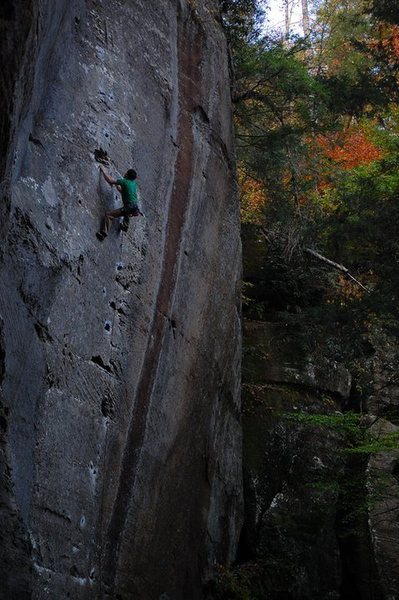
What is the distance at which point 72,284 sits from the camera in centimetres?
811

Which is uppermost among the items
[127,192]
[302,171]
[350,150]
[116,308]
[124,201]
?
[350,150]

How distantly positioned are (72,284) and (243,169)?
11281mm

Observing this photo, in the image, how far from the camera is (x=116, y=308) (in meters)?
8.88

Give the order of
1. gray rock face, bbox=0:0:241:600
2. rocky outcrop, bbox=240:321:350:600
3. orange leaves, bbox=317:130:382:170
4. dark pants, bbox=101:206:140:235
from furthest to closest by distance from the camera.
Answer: orange leaves, bbox=317:130:382:170 → rocky outcrop, bbox=240:321:350:600 → dark pants, bbox=101:206:140:235 → gray rock face, bbox=0:0:241:600

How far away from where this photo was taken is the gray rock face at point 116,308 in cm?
688

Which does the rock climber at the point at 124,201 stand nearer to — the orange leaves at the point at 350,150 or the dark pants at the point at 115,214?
the dark pants at the point at 115,214

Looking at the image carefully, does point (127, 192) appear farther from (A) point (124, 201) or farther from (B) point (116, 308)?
(B) point (116, 308)

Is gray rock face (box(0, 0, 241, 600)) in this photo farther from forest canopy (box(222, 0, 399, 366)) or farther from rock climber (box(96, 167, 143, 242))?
forest canopy (box(222, 0, 399, 366))

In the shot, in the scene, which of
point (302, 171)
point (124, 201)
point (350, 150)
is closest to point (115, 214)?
point (124, 201)

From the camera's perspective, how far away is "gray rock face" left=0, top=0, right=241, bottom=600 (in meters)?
6.88

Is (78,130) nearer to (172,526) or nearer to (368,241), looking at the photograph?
(172,526)

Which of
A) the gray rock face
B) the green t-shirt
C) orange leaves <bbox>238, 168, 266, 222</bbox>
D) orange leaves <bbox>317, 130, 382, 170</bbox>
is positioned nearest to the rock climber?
the green t-shirt

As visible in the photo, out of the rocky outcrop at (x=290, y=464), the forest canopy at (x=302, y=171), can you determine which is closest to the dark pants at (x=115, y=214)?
the forest canopy at (x=302, y=171)

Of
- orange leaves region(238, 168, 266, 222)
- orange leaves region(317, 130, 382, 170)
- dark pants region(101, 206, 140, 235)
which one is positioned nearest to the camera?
dark pants region(101, 206, 140, 235)
